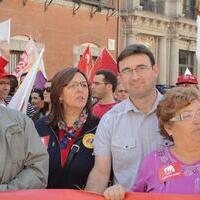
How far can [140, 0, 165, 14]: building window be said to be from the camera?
70.2 ft

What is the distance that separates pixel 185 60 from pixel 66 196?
2155cm

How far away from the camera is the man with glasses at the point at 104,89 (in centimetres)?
655

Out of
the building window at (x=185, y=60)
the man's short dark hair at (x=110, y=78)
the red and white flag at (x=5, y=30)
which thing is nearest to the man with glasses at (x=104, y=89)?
the man's short dark hair at (x=110, y=78)

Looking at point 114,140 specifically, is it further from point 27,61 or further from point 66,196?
point 27,61

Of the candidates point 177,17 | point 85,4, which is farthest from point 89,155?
point 177,17

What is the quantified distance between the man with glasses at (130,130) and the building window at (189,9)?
20.3m

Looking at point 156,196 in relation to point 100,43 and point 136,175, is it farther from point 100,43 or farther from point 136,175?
point 100,43

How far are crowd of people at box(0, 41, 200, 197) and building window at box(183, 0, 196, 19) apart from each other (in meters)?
20.0

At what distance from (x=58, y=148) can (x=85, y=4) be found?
15.7 m

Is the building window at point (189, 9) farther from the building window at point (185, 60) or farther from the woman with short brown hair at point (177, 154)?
the woman with short brown hair at point (177, 154)

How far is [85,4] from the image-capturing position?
19.0 m

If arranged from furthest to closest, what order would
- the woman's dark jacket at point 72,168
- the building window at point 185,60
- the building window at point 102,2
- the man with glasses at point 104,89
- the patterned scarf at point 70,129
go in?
1. the building window at point 185,60
2. the building window at point 102,2
3. the man with glasses at point 104,89
4. the patterned scarf at point 70,129
5. the woman's dark jacket at point 72,168

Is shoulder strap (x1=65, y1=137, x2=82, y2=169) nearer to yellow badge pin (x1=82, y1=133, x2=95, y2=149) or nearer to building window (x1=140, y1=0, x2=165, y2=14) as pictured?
yellow badge pin (x1=82, y1=133, x2=95, y2=149)

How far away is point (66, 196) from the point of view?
2.93 metres
